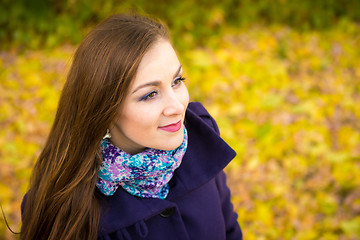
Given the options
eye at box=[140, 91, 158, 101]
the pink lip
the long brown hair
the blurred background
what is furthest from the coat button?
the blurred background

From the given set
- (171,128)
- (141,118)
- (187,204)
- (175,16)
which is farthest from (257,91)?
(141,118)

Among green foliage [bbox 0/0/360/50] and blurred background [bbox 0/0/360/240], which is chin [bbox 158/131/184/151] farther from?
green foliage [bbox 0/0/360/50]

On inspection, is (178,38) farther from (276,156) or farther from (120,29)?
(120,29)

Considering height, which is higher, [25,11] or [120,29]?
[25,11]

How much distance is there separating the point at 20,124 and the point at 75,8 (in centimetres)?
241

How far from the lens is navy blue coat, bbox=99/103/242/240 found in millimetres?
1536

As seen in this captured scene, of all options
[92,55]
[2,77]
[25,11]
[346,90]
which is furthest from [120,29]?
[25,11]

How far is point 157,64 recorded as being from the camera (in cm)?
141

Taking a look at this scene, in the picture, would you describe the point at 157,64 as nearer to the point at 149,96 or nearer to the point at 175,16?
the point at 149,96

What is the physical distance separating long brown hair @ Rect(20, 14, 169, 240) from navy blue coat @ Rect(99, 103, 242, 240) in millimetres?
116

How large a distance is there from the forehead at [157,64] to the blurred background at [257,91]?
1.14 meters

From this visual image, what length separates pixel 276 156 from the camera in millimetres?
3510

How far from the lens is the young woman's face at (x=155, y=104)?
4.56 feet

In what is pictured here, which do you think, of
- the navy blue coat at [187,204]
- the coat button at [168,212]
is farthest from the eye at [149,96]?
the coat button at [168,212]
